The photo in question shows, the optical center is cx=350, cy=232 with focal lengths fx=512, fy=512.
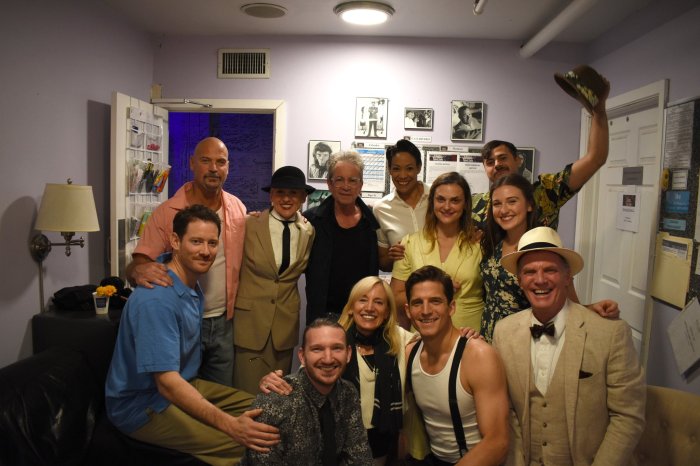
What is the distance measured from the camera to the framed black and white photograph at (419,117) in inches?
161

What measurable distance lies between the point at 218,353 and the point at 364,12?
233 centimetres

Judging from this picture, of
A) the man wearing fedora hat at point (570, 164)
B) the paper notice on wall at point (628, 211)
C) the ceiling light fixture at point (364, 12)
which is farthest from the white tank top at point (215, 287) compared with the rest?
the paper notice on wall at point (628, 211)

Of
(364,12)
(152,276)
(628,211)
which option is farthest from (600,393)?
(364,12)

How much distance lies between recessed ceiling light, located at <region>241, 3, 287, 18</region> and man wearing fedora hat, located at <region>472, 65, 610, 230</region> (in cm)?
176

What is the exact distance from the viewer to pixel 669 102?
9.32 ft

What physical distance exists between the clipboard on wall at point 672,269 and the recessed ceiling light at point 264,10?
110 inches

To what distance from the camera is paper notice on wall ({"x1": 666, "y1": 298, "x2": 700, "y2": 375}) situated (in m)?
2.53

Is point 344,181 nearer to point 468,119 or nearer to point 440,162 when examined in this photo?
point 440,162

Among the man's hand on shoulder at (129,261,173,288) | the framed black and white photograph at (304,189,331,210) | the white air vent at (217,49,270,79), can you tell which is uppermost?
the white air vent at (217,49,270,79)

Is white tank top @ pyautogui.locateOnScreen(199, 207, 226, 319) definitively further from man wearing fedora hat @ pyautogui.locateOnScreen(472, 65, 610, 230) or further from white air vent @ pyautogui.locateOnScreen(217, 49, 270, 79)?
white air vent @ pyautogui.locateOnScreen(217, 49, 270, 79)

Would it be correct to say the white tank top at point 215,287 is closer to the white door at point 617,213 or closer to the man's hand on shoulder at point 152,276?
the man's hand on shoulder at point 152,276

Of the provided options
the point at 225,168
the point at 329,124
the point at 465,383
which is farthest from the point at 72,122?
the point at 465,383

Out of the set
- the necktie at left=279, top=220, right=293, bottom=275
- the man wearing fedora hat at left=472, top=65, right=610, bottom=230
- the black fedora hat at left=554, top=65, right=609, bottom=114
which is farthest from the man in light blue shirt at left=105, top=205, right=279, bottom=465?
the black fedora hat at left=554, top=65, right=609, bottom=114

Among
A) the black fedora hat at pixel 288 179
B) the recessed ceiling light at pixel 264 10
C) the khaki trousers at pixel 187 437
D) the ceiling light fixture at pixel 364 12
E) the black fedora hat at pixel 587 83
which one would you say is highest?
A: the recessed ceiling light at pixel 264 10
